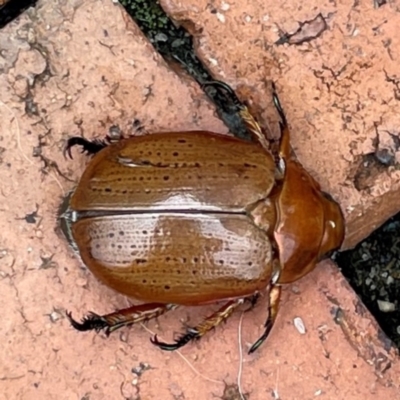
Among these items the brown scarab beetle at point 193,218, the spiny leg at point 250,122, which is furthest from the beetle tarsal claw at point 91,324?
the spiny leg at point 250,122

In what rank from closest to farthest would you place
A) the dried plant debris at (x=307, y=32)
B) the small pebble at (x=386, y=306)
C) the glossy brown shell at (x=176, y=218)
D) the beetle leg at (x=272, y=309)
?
the glossy brown shell at (x=176, y=218) → the beetle leg at (x=272, y=309) → the dried plant debris at (x=307, y=32) → the small pebble at (x=386, y=306)

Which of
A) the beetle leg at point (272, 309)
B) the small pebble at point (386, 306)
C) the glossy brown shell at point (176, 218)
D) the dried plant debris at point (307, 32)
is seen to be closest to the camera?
the glossy brown shell at point (176, 218)

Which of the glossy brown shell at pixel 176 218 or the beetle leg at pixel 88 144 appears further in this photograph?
the beetle leg at pixel 88 144

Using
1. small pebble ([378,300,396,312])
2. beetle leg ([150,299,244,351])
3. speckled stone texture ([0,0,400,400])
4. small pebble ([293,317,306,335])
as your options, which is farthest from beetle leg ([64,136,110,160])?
small pebble ([378,300,396,312])

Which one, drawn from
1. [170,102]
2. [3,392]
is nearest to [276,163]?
[170,102]

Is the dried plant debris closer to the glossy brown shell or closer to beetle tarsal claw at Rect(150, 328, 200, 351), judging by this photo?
the glossy brown shell

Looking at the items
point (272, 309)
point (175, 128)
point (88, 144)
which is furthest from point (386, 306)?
point (88, 144)

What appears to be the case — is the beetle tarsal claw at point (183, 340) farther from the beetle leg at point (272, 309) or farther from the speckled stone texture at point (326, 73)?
the speckled stone texture at point (326, 73)
